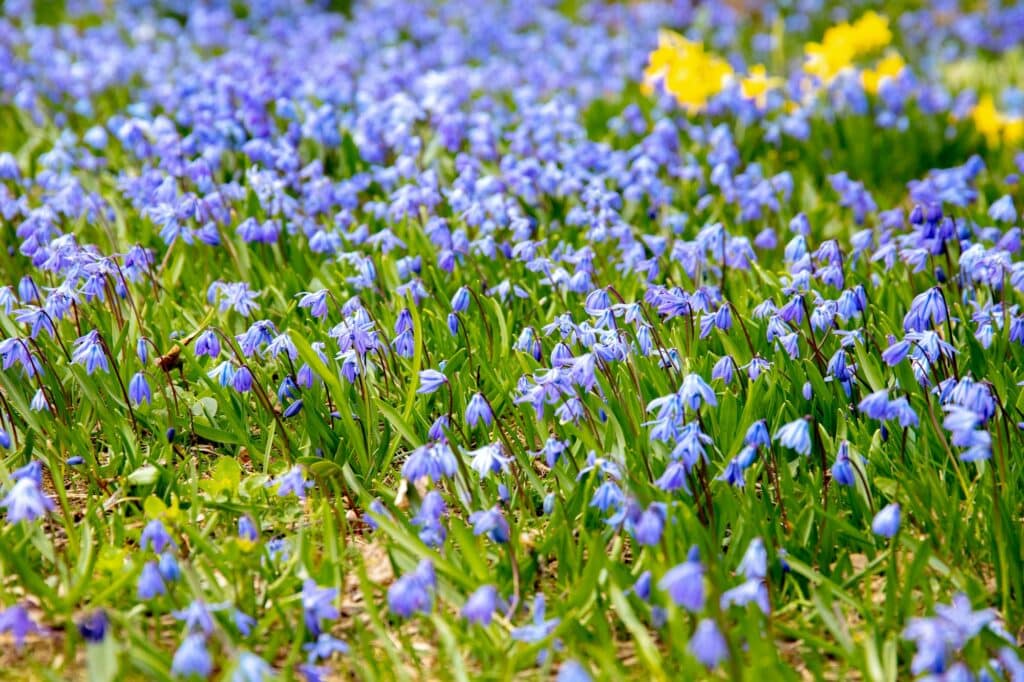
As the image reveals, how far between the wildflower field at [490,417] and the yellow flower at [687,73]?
982mm

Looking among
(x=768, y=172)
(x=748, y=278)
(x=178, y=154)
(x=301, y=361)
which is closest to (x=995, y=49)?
(x=768, y=172)

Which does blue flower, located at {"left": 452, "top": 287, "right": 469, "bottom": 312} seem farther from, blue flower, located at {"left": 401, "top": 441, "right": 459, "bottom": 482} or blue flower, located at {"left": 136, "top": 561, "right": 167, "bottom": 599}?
blue flower, located at {"left": 136, "top": 561, "right": 167, "bottom": 599}

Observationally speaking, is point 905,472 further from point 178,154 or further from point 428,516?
point 178,154

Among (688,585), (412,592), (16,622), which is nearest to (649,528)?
(688,585)

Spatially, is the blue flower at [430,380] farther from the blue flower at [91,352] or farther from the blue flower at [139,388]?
the blue flower at [91,352]

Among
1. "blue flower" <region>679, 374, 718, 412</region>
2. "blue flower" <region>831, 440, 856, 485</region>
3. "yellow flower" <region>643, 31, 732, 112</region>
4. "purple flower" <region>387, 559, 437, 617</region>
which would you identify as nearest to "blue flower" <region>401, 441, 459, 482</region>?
"purple flower" <region>387, 559, 437, 617</region>

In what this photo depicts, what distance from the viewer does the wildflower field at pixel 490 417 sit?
2752mm

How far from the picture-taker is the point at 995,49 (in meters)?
12.4

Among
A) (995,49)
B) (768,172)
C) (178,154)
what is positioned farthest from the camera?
(995,49)

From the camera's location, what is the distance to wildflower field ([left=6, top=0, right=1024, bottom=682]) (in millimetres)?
2752

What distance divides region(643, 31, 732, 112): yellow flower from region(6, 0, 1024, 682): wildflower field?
3.22 ft

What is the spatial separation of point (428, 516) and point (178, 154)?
336 cm

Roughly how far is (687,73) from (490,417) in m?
4.86

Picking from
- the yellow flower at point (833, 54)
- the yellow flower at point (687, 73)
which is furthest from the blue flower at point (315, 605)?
the yellow flower at point (833, 54)
